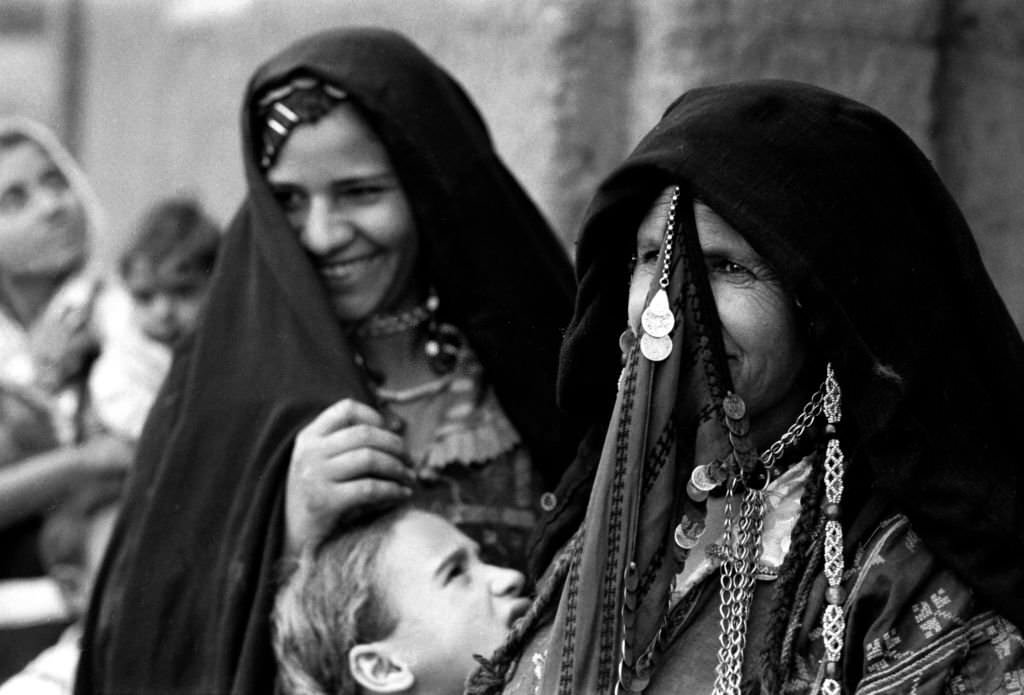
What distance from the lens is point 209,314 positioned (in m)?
3.74

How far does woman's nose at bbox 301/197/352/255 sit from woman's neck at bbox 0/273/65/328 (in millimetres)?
2423

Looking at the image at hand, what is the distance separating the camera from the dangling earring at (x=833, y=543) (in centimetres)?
248

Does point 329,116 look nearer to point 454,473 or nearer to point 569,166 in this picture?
point 454,473

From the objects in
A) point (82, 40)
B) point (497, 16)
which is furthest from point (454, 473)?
point (82, 40)

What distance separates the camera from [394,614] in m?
3.21

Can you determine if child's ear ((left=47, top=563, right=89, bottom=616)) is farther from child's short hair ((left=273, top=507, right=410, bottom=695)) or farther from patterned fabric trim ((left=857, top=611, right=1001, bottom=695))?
patterned fabric trim ((left=857, top=611, right=1001, bottom=695))

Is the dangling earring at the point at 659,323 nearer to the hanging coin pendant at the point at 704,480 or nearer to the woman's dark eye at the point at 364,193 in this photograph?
the hanging coin pendant at the point at 704,480

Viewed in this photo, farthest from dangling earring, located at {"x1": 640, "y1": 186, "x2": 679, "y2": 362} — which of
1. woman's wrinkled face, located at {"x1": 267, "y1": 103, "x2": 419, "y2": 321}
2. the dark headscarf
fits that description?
woman's wrinkled face, located at {"x1": 267, "y1": 103, "x2": 419, "y2": 321}

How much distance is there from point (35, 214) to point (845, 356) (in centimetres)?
377

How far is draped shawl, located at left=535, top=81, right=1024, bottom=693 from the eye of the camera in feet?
8.13

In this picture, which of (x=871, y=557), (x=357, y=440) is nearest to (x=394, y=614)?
(x=357, y=440)

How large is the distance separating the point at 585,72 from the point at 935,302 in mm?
2464

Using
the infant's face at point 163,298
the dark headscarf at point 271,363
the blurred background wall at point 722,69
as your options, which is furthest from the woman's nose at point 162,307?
the dark headscarf at point 271,363

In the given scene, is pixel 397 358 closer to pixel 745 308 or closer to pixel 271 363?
pixel 271 363
